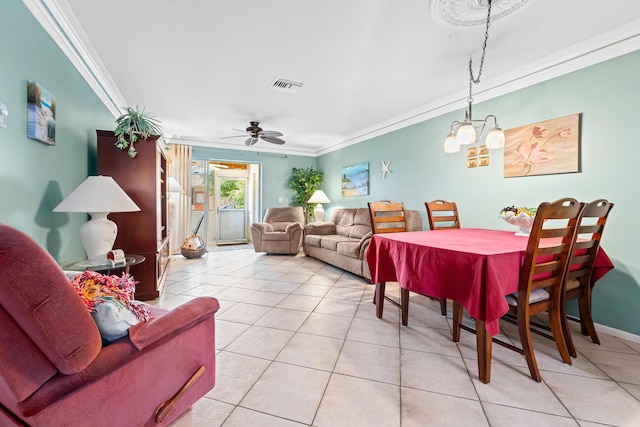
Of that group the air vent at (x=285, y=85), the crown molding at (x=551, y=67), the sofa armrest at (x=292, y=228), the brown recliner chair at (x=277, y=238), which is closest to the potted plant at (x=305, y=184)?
the brown recliner chair at (x=277, y=238)

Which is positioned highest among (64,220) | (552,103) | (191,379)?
(552,103)

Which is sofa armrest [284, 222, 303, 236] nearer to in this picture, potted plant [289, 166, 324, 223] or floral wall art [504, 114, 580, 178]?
potted plant [289, 166, 324, 223]

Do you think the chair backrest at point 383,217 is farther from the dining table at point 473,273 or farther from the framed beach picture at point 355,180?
the framed beach picture at point 355,180

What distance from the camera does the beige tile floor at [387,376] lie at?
4.34 feet

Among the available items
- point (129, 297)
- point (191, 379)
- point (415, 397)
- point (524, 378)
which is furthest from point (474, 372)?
point (129, 297)

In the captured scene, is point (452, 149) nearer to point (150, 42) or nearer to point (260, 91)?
point (260, 91)

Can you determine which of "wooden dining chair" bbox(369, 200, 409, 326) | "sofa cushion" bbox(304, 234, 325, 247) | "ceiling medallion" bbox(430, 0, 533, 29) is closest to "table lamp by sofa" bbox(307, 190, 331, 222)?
"sofa cushion" bbox(304, 234, 325, 247)

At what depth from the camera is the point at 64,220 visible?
2225 mm

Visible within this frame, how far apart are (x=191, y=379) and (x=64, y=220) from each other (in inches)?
76.1

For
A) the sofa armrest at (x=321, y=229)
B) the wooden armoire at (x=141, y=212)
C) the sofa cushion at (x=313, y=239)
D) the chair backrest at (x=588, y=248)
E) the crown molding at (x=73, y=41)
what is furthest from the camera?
the sofa armrest at (x=321, y=229)

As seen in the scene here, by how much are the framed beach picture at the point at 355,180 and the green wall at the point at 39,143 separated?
159 inches

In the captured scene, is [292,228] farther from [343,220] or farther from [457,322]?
[457,322]

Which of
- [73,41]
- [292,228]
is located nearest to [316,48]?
[73,41]

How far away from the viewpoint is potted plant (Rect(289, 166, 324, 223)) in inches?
257
